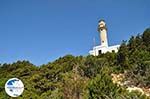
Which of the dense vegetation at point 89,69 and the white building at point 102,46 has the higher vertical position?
the white building at point 102,46

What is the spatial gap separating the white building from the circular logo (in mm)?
48714

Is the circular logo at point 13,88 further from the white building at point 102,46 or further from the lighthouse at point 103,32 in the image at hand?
the lighthouse at point 103,32

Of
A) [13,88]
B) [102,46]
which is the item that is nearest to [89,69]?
[102,46]

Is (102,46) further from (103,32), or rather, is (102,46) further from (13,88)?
(13,88)

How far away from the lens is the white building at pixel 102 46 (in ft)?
196

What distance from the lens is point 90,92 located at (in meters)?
21.0

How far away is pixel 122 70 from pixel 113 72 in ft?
4.51

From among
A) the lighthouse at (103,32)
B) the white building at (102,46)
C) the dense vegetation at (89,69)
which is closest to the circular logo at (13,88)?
the dense vegetation at (89,69)

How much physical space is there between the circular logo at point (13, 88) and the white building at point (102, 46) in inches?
1918

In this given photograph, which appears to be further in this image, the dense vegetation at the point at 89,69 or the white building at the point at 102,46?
the white building at the point at 102,46

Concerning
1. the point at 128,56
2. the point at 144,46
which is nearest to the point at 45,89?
the point at 128,56

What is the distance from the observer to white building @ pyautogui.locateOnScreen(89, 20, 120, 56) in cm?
5975

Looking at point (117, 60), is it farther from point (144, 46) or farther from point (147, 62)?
point (147, 62)

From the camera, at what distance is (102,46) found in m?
62.8
